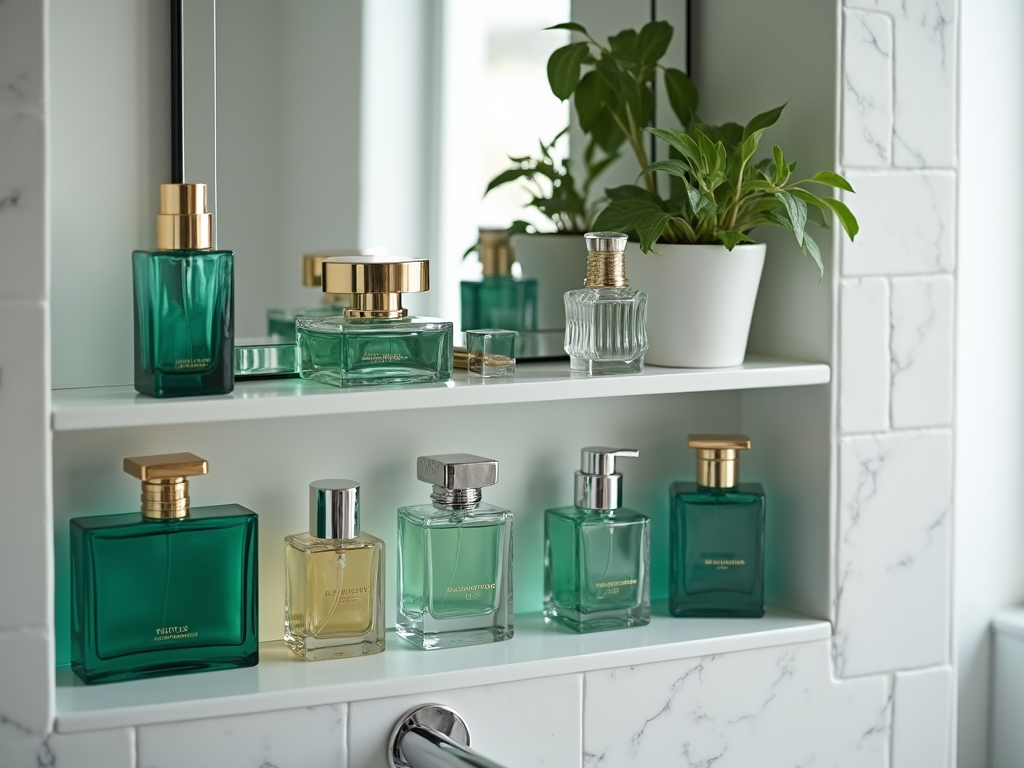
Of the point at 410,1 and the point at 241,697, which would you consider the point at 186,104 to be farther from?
the point at 241,697

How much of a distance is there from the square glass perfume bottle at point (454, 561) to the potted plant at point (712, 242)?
9.0 inches

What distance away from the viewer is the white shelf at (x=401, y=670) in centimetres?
94

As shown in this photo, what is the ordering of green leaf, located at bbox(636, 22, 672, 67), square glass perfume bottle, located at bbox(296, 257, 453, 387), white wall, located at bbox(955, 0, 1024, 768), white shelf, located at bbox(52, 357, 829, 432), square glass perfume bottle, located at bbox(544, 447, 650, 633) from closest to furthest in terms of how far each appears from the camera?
white shelf, located at bbox(52, 357, 829, 432)
square glass perfume bottle, located at bbox(296, 257, 453, 387)
square glass perfume bottle, located at bbox(544, 447, 650, 633)
green leaf, located at bbox(636, 22, 672, 67)
white wall, located at bbox(955, 0, 1024, 768)

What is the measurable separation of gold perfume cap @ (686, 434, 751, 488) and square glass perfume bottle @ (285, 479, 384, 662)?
0.33 metres

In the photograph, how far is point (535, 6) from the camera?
1.20 metres

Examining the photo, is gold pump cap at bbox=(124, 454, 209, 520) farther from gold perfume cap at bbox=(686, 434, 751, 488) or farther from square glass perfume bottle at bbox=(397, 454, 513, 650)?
gold perfume cap at bbox=(686, 434, 751, 488)

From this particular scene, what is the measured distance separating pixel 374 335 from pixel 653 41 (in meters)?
0.46

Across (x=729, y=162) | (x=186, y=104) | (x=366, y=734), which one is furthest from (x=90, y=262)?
(x=729, y=162)

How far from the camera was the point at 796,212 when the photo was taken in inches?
40.9

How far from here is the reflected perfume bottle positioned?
1182 millimetres

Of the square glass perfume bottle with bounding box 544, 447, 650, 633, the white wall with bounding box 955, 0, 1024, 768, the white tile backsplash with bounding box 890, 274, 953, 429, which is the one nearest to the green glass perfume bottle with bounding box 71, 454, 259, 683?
the square glass perfume bottle with bounding box 544, 447, 650, 633

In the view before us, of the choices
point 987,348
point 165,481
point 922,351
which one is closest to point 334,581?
point 165,481

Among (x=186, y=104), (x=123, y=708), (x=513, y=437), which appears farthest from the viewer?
(x=513, y=437)

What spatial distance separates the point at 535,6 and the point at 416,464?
48 centimetres
